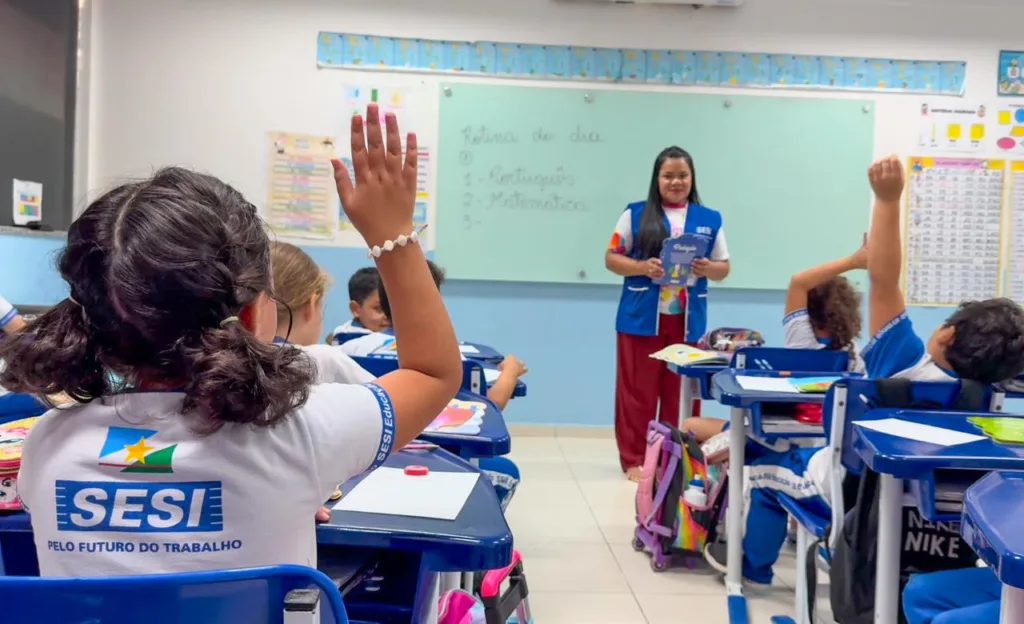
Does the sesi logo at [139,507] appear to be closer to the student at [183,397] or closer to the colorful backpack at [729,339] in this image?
the student at [183,397]

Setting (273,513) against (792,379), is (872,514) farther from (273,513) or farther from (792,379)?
(273,513)

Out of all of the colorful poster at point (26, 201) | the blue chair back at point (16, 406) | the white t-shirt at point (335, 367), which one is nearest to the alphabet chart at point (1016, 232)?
the white t-shirt at point (335, 367)

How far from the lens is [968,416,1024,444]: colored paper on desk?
57.7 inches

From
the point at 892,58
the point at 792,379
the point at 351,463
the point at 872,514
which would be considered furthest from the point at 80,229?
the point at 892,58

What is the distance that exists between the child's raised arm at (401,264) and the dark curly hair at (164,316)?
107 mm

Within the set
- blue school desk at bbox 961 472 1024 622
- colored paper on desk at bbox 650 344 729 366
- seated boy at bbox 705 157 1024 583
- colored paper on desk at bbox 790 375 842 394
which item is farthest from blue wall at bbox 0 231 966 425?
blue school desk at bbox 961 472 1024 622

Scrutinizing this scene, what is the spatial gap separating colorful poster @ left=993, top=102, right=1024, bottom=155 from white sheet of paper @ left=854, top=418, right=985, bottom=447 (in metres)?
4.07

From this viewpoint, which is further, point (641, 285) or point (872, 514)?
point (641, 285)

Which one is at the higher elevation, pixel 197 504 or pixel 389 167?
pixel 389 167

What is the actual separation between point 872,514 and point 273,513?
1.35 meters

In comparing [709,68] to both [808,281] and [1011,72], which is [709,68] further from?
[808,281]

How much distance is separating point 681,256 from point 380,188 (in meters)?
3.20

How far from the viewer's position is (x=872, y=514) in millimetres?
1675

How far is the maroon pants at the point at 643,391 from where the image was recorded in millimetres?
3973
